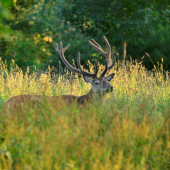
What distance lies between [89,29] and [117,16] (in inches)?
58.0

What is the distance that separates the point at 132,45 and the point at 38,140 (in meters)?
13.8

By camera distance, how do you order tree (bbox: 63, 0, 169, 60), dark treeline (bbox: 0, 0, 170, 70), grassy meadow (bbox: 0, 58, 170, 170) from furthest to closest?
dark treeline (bbox: 0, 0, 170, 70) → tree (bbox: 63, 0, 169, 60) → grassy meadow (bbox: 0, 58, 170, 170)

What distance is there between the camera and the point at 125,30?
1437cm

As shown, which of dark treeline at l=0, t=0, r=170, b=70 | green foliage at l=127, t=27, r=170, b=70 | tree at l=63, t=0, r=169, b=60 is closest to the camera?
tree at l=63, t=0, r=169, b=60

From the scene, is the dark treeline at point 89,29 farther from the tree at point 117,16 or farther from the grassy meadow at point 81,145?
the grassy meadow at point 81,145

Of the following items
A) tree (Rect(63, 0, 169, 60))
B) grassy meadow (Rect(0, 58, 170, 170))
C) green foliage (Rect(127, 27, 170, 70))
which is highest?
tree (Rect(63, 0, 169, 60))

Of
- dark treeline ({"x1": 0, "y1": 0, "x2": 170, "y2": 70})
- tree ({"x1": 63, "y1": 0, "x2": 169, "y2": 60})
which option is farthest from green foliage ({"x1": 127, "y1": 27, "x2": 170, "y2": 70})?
tree ({"x1": 63, "y1": 0, "x2": 169, "y2": 60})

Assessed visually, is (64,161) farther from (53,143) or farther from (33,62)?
(33,62)

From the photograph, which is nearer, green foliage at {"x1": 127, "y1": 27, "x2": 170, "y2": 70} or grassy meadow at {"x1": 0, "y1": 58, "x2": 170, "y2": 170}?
grassy meadow at {"x1": 0, "y1": 58, "x2": 170, "y2": 170}

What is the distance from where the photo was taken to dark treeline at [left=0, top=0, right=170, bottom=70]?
14500 mm

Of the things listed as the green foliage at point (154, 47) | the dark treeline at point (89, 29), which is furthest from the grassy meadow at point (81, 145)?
the green foliage at point (154, 47)

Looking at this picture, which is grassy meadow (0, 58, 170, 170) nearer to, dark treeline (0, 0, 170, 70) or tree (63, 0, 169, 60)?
dark treeline (0, 0, 170, 70)

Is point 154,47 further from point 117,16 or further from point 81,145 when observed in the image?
point 81,145

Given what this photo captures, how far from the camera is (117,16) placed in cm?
1475
